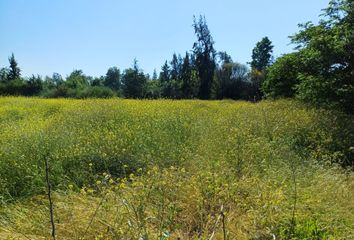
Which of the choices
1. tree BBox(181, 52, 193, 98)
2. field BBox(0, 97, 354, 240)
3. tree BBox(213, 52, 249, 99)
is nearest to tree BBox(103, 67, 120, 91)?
tree BBox(181, 52, 193, 98)

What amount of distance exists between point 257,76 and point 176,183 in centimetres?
3486

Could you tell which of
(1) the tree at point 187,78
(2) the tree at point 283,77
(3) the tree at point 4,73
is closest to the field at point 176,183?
(2) the tree at point 283,77

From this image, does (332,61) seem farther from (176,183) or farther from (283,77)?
(176,183)

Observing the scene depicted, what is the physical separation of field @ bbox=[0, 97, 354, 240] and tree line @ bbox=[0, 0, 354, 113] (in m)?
2.90

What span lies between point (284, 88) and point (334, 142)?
27.4ft

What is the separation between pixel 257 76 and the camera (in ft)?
121

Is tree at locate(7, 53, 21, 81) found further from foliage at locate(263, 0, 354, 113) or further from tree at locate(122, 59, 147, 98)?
foliage at locate(263, 0, 354, 113)

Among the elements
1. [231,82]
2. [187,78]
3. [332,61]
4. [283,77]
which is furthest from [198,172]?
[187,78]

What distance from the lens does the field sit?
322 cm

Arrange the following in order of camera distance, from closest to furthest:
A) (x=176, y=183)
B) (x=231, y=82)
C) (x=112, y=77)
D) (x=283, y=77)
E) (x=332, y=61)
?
(x=176, y=183), (x=332, y=61), (x=283, y=77), (x=231, y=82), (x=112, y=77)

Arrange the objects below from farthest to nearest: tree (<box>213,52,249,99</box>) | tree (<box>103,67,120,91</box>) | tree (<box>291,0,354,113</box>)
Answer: tree (<box>103,67,120,91</box>) → tree (<box>213,52,249,99</box>) → tree (<box>291,0,354,113</box>)

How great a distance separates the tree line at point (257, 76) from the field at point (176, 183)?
290 cm

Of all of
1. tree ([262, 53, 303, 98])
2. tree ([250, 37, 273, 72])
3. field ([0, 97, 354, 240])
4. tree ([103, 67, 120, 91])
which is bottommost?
field ([0, 97, 354, 240])

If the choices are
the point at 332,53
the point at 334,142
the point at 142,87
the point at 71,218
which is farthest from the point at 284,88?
the point at 142,87
